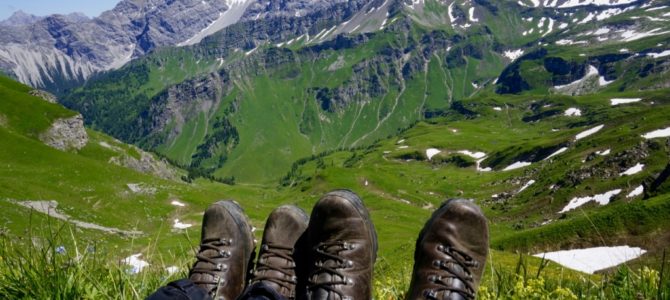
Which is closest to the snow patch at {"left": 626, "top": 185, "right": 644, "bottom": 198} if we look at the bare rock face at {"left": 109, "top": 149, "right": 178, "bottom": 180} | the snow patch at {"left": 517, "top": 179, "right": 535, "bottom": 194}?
the snow patch at {"left": 517, "top": 179, "right": 535, "bottom": 194}

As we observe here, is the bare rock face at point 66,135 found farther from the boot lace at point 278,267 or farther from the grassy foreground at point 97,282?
the grassy foreground at point 97,282

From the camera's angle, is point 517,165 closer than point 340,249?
No

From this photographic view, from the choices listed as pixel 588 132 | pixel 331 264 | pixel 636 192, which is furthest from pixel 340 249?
pixel 588 132

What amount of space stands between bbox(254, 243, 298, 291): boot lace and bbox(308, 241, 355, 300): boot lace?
0.38 meters

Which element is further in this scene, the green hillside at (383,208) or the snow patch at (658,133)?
the snow patch at (658,133)

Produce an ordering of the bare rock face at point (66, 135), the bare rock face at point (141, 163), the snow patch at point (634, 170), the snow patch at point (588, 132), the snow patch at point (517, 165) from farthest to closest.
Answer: the snow patch at point (517, 165), the snow patch at point (588, 132), the bare rock face at point (141, 163), the bare rock face at point (66, 135), the snow patch at point (634, 170)

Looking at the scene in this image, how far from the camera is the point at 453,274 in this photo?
4.96 m

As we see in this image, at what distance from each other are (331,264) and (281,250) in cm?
78

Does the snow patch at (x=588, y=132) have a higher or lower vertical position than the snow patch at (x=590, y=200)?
lower

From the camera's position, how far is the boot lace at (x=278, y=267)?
5.35 metres

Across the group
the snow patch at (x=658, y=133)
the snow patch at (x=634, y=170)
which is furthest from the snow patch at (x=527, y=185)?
the snow patch at (x=634, y=170)

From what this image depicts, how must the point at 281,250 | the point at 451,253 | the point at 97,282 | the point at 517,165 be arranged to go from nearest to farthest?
the point at 97,282 → the point at 451,253 → the point at 281,250 → the point at 517,165

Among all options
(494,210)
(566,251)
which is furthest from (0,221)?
(494,210)

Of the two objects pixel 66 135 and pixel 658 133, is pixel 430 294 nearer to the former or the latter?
pixel 658 133
